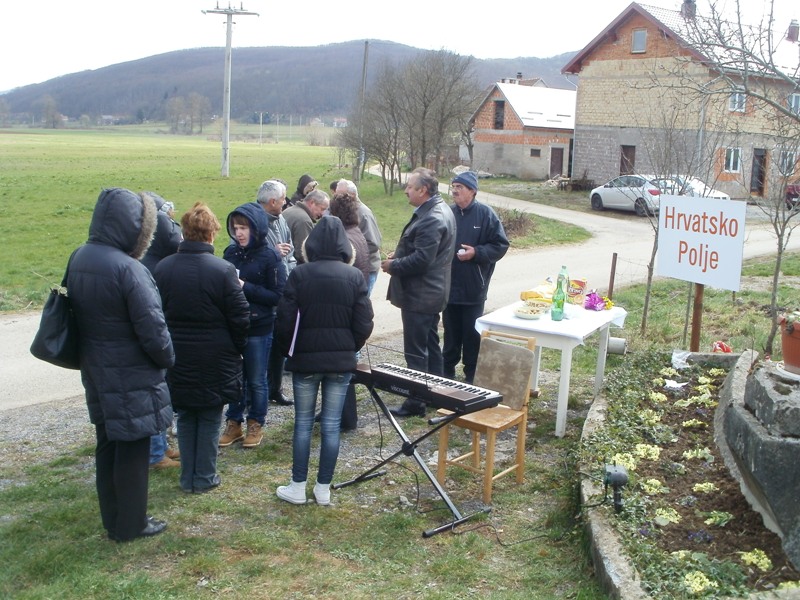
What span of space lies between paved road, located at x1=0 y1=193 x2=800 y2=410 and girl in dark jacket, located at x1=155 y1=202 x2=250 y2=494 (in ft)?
9.79

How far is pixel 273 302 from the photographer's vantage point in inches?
229

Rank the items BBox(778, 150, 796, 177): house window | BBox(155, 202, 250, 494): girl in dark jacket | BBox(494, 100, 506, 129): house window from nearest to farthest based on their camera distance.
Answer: BBox(155, 202, 250, 494): girl in dark jacket < BBox(778, 150, 796, 177): house window < BBox(494, 100, 506, 129): house window

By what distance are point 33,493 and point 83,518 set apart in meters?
0.59

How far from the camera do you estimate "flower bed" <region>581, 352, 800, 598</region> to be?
12.0 ft

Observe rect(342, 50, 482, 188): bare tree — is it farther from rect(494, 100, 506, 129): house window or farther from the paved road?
rect(494, 100, 506, 129): house window

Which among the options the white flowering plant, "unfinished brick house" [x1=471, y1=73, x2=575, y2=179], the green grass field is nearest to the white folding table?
the white flowering plant

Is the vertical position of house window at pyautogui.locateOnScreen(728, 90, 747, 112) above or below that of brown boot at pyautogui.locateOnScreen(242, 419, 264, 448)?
above

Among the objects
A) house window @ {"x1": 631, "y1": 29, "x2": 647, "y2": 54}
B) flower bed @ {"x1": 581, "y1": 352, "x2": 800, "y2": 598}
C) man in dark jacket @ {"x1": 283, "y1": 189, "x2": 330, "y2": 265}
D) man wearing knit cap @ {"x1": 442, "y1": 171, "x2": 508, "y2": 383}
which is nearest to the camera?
flower bed @ {"x1": 581, "y1": 352, "x2": 800, "y2": 598}

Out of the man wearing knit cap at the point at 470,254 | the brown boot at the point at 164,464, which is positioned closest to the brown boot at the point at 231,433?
the brown boot at the point at 164,464

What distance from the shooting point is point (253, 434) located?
6.05 metres

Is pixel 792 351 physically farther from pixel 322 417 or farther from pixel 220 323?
pixel 220 323

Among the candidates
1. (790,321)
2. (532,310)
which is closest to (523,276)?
(532,310)

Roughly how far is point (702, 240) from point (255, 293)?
376cm

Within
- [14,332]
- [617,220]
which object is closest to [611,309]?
[14,332]
